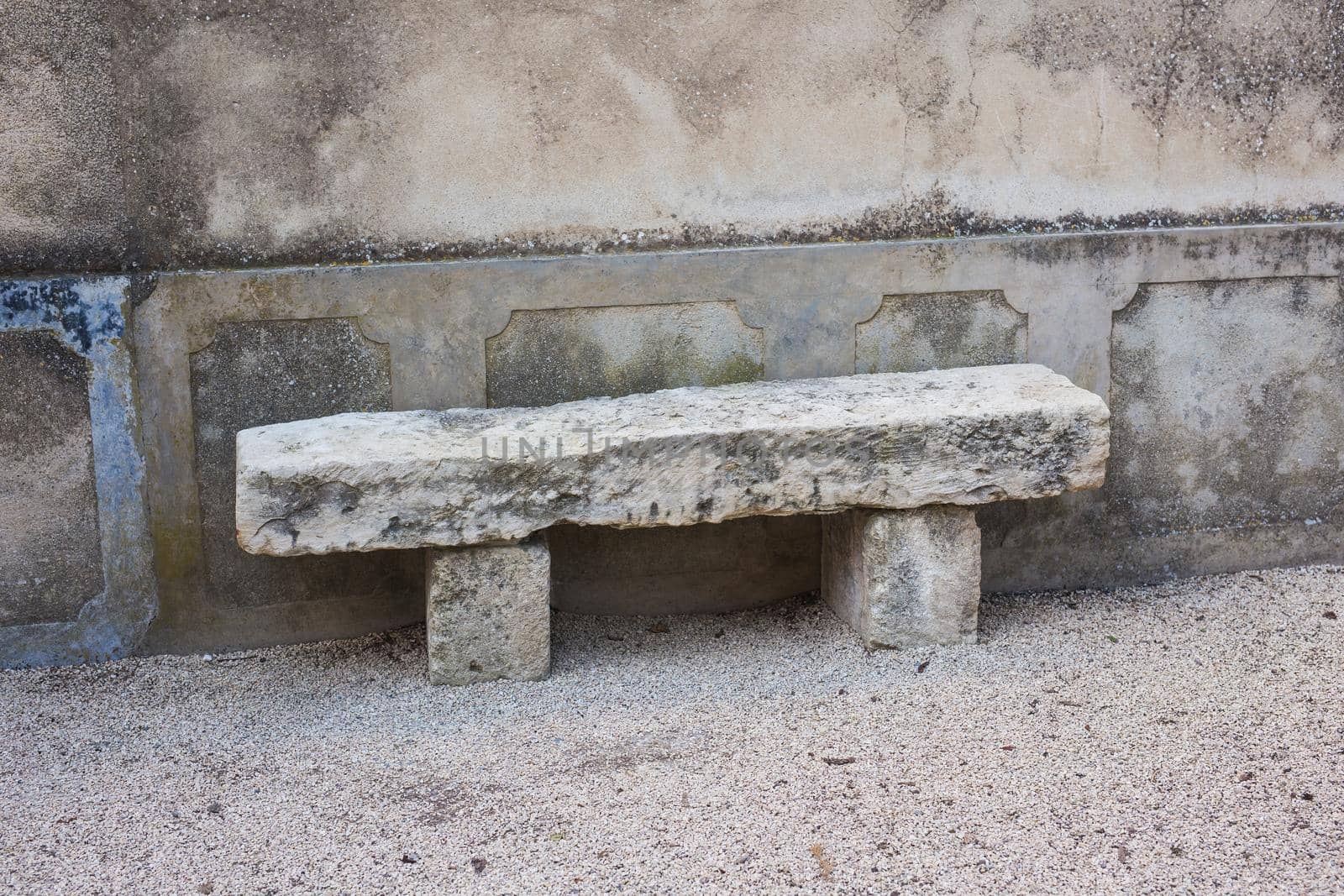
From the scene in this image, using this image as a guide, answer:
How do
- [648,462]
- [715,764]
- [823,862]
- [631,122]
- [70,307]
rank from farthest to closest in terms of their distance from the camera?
1. [631,122]
2. [70,307]
3. [648,462]
4. [715,764]
5. [823,862]

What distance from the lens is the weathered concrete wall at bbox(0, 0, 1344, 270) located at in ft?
10.9

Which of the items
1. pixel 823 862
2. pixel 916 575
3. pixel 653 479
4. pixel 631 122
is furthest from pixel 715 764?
pixel 631 122

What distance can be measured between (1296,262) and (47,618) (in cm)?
421

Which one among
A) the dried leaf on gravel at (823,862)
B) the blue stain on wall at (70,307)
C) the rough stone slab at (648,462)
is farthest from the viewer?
the blue stain on wall at (70,307)

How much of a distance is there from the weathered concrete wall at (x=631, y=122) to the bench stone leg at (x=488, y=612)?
976 mm

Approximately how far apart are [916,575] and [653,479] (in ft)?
2.84

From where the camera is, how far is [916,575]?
342cm

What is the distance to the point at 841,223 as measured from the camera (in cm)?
374

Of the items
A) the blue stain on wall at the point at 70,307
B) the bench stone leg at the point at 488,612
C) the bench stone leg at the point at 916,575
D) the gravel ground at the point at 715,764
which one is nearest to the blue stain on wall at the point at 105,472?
the blue stain on wall at the point at 70,307

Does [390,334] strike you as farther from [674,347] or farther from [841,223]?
[841,223]

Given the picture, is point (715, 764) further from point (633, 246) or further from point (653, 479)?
point (633, 246)

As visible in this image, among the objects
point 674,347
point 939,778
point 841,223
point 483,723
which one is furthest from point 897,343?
point 483,723

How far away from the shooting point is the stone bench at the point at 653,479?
3016 mm

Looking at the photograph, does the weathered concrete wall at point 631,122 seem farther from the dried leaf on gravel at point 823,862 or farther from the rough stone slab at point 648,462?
the dried leaf on gravel at point 823,862
